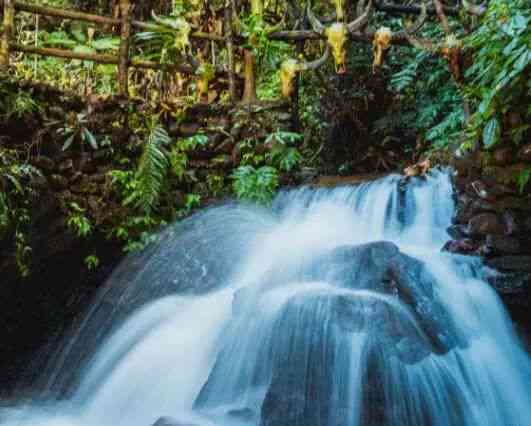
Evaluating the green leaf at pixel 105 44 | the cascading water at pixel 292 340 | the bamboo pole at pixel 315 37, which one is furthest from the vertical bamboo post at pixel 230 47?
the cascading water at pixel 292 340

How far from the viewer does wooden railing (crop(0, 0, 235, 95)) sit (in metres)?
5.89

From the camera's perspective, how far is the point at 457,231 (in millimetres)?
5355

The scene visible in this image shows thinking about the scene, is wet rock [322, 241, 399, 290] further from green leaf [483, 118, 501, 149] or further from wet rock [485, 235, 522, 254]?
green leaf [483, 118, 501, 149]

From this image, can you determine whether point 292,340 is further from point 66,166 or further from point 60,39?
point 60,39

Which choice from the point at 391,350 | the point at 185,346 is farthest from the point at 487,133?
the point at 185,346

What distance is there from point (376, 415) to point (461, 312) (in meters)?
1.42

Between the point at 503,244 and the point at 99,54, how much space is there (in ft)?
16.2

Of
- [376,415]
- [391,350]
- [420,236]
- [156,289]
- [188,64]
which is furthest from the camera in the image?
[188,64]

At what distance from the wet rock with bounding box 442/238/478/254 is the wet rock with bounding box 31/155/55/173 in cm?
416

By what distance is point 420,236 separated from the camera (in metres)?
5.83

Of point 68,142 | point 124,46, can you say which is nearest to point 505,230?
point 68,142

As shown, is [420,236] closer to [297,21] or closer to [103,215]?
[103,215]

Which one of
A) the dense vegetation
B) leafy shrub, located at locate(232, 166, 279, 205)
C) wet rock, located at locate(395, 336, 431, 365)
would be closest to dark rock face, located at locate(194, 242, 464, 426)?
wet rock, located at locate(395, 336, 431, 365)

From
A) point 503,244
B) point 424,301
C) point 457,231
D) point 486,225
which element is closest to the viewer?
point 424,301
